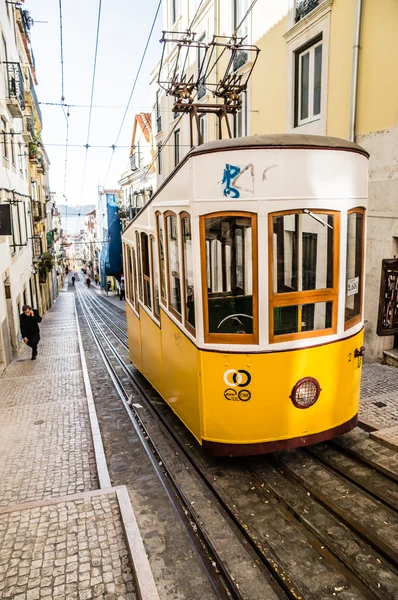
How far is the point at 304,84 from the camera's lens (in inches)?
430

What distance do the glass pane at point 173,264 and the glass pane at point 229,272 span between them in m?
0.58

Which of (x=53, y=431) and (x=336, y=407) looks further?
(x=53, y=431)

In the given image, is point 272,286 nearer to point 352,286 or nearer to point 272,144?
point 352,286

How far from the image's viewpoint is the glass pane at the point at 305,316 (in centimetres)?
464

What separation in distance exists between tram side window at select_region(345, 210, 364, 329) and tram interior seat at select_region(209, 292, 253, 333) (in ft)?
3.58

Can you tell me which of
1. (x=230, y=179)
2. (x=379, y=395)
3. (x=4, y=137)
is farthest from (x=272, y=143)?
(x=4, y=137)

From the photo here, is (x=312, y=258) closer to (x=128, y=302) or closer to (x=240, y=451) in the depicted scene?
(x=240, y=451)

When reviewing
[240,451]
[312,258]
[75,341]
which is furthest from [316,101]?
[75,341]

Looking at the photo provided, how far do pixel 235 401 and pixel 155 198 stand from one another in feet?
10.3

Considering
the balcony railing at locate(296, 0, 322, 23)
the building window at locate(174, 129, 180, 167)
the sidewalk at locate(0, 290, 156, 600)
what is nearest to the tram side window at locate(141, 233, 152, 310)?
the sidewalk at locate(0, 290, 156, 600)

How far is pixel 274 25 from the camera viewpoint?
1170 cm

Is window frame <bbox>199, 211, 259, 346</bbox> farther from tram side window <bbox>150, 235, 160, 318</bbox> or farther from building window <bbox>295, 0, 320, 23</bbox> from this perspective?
building window <bbox>295, 0, 320, 23</bbox>

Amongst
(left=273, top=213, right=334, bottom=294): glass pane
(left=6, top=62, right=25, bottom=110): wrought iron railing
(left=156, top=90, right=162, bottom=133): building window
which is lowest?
(left=273, top=213, right=334, bottom=294): glass pane

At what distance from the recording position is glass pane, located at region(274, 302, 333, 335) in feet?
15.2
